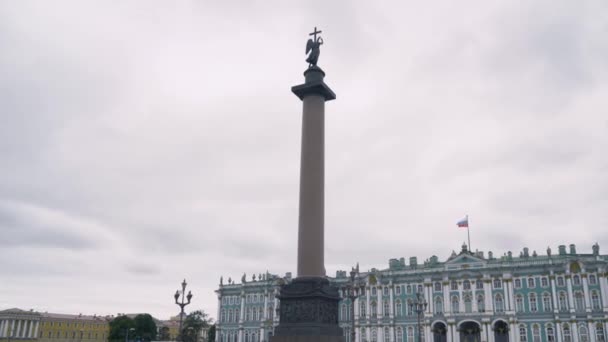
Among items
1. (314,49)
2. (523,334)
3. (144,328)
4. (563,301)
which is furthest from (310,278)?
(144,328)

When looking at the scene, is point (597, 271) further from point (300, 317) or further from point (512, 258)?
point (300, 317)

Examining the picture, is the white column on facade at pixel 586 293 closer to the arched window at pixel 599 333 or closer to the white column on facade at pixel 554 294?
the arched window at pixel 599 333

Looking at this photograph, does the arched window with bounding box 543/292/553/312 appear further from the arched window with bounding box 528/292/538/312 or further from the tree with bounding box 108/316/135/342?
the tree with bounding box 108/316/135/342

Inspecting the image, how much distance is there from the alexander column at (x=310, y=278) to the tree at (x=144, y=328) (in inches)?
3631

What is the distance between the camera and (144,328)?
11294 centimetres

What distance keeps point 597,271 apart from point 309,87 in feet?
183

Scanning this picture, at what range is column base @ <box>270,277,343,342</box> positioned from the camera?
25391 millimetres

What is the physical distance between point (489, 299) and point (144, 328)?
72.2 m

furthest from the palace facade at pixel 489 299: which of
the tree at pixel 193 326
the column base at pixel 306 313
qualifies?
the column base at pixel 306 313

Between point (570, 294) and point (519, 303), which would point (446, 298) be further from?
point (570, 294)

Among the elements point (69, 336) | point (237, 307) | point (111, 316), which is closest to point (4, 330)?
point (69, 336)

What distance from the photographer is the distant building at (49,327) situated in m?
122

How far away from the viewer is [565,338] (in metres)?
68.3

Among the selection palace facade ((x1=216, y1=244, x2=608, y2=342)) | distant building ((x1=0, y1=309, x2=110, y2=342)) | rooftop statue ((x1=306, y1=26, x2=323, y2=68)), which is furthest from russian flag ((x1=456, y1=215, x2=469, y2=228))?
distant building ((x1=0, y1=309, x2=110, y2=342))
